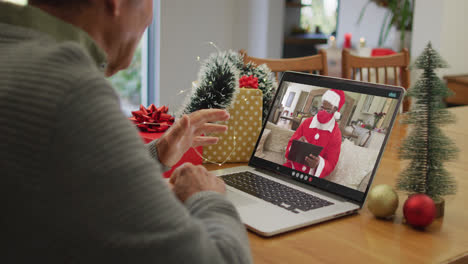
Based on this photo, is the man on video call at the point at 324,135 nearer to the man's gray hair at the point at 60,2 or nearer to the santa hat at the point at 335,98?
the santa hat at the point at 335,98

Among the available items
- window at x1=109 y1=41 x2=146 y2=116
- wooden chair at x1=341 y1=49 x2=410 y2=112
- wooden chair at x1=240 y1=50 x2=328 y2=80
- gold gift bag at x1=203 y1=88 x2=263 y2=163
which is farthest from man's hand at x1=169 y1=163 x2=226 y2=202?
window at x1=109 y1=41 x2=146 y2=116

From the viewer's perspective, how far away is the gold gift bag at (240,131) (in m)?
1.24

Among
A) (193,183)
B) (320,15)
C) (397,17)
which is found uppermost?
(320,15)

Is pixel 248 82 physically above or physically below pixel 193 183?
above

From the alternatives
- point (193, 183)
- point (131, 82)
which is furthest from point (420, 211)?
point (131, 82)

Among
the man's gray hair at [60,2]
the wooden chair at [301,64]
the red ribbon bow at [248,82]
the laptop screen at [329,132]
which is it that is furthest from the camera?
the wooden chair at [301,64]

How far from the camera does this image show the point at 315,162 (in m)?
1.05

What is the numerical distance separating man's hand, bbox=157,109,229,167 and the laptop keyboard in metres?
0.12

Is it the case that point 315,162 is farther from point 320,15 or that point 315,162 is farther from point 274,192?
point 320,15

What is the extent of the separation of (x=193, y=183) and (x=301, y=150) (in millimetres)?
451

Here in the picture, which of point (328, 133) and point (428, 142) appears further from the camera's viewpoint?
point (328, 133)

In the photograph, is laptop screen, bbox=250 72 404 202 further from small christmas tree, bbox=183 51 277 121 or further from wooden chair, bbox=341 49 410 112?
wooden chair, bbox=341 49 410 112

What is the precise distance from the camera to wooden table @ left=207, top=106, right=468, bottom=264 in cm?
74

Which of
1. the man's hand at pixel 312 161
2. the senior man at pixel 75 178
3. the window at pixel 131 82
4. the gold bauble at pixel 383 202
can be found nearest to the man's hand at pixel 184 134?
the man's hand at pixel 312 161
